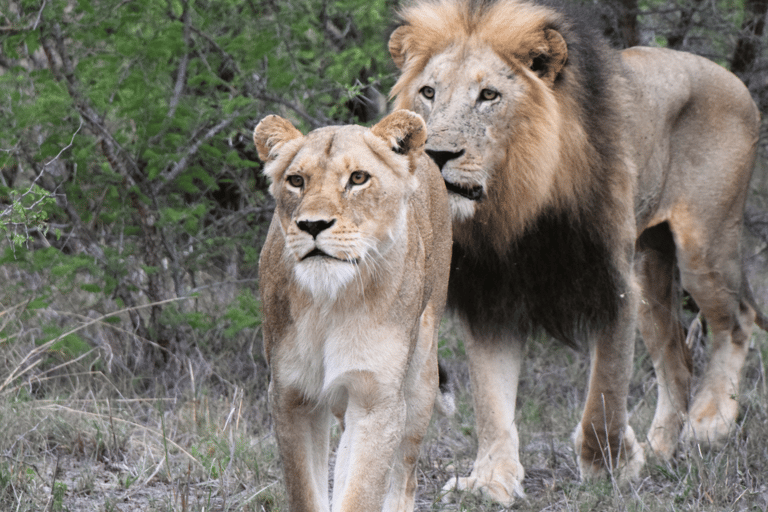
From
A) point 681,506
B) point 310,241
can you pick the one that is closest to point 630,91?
point 681,506

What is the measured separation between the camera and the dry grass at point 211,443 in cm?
338

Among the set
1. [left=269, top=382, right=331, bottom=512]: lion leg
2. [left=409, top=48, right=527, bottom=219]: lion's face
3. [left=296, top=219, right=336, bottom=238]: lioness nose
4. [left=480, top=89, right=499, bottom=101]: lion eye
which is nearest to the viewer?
[left=296, top=219, right=336, bottom=238]: lioness nose

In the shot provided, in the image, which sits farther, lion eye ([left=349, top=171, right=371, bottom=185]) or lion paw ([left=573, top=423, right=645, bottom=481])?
lion paw ([left=573, top=423, right=645, bottom=481])

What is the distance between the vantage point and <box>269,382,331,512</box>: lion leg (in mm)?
2637

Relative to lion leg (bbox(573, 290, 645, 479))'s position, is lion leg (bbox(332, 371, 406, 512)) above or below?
above

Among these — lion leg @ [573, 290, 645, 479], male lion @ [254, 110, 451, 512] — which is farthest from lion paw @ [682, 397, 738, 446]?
male lion @ [254, 110, 451, 512]

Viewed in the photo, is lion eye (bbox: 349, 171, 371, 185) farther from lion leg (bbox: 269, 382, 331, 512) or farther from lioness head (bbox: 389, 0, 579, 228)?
lioness head (bbox: 389, 0, 579, 228)

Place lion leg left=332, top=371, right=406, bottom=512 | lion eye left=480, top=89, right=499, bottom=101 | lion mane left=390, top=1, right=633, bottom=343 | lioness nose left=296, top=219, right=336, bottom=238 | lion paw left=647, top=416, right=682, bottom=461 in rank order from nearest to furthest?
lioness nose left=296, top=219, right=336, bottom=238, lion leg left=332, top=371, right=406, bottom=512, lion eye left=480, top=89, right=499, bottom=101, lion mane left=390, top=1, right=633, bottom=343, lion paw left=647, top=416, right=682, bottom=461

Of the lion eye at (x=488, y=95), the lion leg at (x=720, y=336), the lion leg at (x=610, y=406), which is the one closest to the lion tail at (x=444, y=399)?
the lion leg at (x=610, y=406)

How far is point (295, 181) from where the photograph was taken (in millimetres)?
2537

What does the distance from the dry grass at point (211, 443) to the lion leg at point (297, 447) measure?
43cm

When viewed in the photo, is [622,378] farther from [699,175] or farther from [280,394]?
[280,394]

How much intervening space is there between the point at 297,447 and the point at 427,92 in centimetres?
168

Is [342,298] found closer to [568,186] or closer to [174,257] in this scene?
[568,186]
